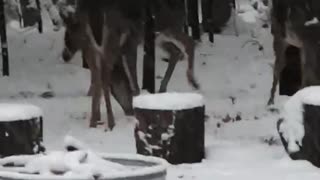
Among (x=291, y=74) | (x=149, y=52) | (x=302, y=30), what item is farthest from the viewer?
(x=149, y=52)

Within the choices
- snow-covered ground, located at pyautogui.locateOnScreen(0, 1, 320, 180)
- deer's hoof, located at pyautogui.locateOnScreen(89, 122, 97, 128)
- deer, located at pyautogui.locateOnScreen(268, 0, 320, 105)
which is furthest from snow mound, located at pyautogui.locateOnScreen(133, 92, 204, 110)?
deer, located at pyautogui.locateOnScreen(268, 0, 320, 105)

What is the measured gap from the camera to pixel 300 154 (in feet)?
32.6

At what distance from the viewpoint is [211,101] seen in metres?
15.1

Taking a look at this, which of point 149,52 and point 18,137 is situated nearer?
point 18,137

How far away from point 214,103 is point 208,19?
28.0 ft

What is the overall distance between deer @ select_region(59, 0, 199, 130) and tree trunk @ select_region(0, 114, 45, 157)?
2.33 m

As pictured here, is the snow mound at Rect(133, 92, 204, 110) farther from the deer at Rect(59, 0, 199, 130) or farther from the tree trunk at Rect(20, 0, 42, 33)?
the tree trunk at Rect(20, 0, 42, 33)

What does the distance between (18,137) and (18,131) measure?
6cm

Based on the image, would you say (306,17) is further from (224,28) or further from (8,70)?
(224,28)

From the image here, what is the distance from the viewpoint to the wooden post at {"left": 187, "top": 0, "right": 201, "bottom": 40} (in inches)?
845

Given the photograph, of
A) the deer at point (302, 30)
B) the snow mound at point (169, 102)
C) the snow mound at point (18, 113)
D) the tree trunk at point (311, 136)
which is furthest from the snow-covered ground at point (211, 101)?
the snow mound at point (18, 113)

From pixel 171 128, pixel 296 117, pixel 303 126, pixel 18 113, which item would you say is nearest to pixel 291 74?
pixel 296 117

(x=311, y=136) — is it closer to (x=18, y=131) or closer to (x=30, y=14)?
(x=18, y=131)

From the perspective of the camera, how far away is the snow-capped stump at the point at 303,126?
9688 mm
